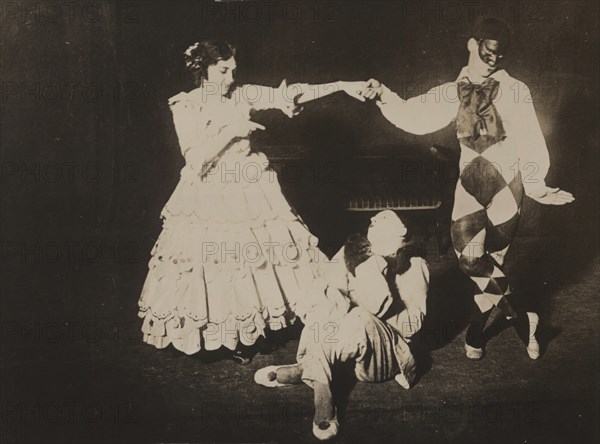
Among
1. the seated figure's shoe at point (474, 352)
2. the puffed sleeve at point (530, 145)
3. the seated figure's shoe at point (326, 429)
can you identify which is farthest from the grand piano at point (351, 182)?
the seated figure's shoe at point (326, 429)

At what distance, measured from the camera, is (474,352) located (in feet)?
9.43

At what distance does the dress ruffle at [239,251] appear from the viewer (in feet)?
9.25

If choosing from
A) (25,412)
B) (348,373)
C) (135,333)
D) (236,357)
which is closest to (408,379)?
(348,373)

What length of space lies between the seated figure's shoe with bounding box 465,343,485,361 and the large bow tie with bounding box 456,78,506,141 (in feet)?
3.08

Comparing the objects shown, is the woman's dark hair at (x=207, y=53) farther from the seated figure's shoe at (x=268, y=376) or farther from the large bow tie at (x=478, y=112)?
the seated figure's shoe at (x=268, y=376)

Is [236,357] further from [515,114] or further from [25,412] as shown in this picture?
[515,114]

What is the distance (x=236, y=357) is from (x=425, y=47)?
1.61m

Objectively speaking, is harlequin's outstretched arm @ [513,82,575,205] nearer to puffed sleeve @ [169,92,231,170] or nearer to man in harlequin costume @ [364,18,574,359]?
man in harlequin costume @ [364,18,574,359]

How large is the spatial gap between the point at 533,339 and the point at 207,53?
6.35 ft

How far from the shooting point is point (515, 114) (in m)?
2.86

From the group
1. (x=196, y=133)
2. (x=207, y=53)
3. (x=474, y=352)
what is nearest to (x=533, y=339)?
(x=474, y=352)

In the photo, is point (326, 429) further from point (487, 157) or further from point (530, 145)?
point (530, 145)

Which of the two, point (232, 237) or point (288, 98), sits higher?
point (288, 98)

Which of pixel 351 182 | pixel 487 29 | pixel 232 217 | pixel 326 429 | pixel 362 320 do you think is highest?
pixel 487 29
